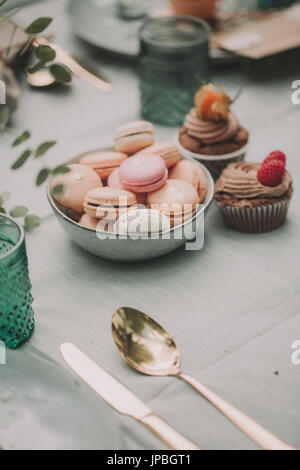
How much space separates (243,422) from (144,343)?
12cm

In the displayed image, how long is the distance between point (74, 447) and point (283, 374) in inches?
8.0

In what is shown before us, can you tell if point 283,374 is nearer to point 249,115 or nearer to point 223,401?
point 223,401

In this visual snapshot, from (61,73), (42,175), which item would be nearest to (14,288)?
(42,175)

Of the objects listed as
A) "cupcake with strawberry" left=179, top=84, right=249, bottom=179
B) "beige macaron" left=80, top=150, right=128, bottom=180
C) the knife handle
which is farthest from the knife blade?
"cupcake with strawberry" left=179, top=84, right=249, bottom=179

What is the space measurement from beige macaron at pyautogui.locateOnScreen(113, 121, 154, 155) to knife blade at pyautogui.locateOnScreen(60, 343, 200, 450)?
0.27m

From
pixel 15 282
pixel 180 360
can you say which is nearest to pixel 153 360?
pixel 180 360

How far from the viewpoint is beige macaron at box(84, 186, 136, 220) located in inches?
23.2

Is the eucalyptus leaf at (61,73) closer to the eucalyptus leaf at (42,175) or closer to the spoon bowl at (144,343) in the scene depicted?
the eucalyptus leaf at (42,175)

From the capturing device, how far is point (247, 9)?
122 cm

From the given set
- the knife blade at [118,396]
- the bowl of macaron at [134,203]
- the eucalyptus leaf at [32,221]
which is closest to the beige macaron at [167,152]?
the bowl of macaron at [134,203]

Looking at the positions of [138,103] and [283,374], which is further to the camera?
[138,103]

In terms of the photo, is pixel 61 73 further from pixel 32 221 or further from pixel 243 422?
pixel 243 422

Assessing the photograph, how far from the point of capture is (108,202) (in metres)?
0.59

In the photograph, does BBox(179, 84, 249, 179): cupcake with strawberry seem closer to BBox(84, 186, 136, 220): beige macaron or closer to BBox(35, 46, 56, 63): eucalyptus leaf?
BBox(84, 186, 136, 220): beige macaron
